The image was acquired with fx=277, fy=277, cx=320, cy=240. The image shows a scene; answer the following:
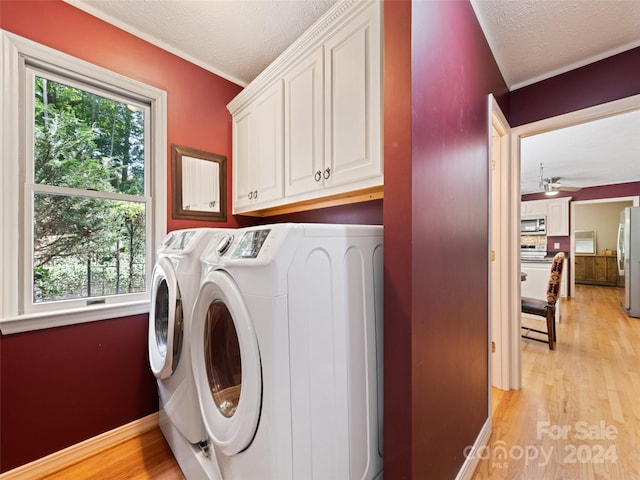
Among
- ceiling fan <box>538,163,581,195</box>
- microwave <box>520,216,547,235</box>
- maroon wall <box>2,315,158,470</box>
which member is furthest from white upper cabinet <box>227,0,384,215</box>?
microwave <box>520,216,547,235</box>

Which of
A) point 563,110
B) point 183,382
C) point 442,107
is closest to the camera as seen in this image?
point 442,107

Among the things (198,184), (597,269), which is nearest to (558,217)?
(597,269)

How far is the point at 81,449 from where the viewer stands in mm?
1535

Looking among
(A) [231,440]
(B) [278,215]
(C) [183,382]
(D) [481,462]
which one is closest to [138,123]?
(B) [278,215]

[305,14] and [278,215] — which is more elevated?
[305,14]

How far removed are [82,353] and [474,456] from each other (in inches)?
86.4

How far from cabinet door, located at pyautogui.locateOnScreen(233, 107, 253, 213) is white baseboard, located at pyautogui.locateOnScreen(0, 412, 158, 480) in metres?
1.56

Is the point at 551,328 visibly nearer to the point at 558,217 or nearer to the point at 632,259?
the point at 632,259

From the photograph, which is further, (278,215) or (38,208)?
(278,215)

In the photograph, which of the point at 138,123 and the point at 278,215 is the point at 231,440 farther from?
the point at 138,123

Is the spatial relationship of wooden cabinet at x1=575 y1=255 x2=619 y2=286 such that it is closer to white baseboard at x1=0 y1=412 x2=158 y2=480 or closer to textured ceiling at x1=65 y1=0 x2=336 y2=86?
textured ceiling at x1=65 y1=0 x2=336 y2=86

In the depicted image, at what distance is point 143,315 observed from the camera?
1.78 m

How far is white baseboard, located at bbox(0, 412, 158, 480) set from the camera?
1377 millimetres

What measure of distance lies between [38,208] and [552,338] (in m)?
4.43
